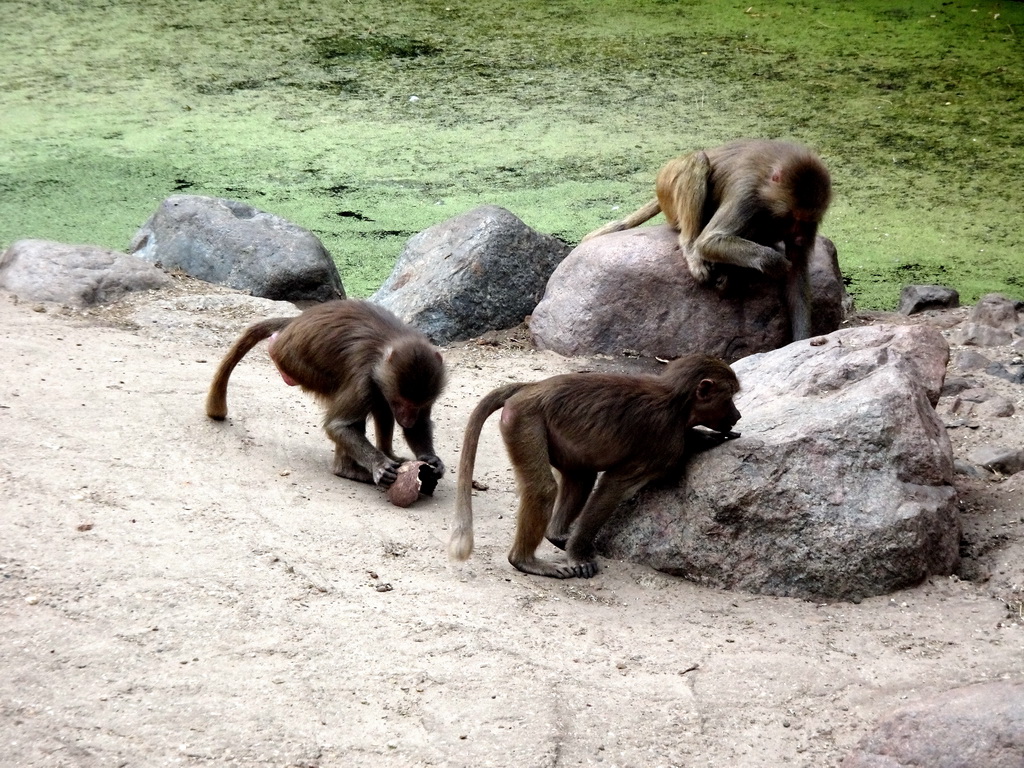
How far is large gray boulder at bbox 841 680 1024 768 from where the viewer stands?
2.52 metres

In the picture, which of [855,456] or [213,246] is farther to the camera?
[213,246]

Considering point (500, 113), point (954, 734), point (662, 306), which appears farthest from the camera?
point (500, 113)

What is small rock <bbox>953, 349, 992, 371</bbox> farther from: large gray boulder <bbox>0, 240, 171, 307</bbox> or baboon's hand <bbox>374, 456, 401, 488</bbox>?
large gray boulder <bbox>0, 240, 171, 307</bbox>

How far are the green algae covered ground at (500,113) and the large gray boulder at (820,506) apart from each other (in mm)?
3450

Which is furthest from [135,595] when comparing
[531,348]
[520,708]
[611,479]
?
[531,348]

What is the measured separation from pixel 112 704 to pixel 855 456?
2405 millimetres

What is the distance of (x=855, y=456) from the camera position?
150 inches

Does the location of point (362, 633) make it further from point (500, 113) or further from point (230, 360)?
point (500, 113)

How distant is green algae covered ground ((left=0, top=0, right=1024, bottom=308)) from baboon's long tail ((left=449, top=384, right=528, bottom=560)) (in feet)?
11.9

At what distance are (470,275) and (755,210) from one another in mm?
1701

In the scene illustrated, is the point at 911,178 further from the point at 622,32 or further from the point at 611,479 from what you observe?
the point at 611,479

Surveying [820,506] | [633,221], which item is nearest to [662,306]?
[633,221]

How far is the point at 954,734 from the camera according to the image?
2584 millimetres

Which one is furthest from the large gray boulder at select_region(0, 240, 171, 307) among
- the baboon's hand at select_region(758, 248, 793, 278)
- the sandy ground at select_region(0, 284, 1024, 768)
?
the baboon's hand at select_region(758, 248, 793, 278)
